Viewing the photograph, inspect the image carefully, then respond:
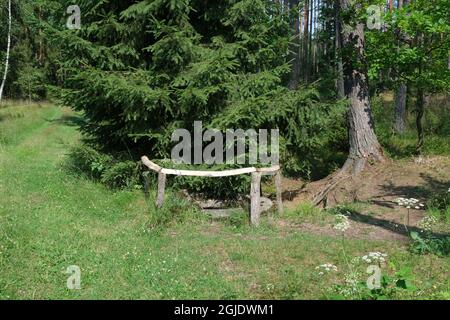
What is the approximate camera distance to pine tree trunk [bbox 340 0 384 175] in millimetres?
12430

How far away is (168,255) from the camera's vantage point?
7.11 meters

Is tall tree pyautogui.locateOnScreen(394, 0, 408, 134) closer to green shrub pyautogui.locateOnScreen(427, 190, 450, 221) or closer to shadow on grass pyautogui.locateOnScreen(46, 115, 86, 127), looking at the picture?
green shrub pyautogui.locateOnScreen(427, 190, 450, 221)

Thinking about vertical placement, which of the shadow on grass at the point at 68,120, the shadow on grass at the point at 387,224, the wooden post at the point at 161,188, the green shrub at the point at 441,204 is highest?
the shadow on grass at the point at 68,120

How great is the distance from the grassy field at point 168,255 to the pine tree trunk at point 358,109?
11.2 ft

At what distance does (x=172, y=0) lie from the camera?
9.81m

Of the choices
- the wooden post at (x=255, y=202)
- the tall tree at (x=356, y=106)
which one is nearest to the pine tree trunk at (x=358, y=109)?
the tall tree at (x=356, y=106)

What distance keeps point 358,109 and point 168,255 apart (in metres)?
7.50

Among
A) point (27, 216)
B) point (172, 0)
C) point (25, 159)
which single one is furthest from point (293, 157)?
point (25, 159)

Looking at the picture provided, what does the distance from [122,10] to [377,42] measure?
6306 mm

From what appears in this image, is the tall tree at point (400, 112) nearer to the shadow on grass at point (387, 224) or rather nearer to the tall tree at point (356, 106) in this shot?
the tall tree at point (356, 106)

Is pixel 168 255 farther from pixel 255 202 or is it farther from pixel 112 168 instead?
pixel 112 168

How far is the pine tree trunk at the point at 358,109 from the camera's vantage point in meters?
12.4
